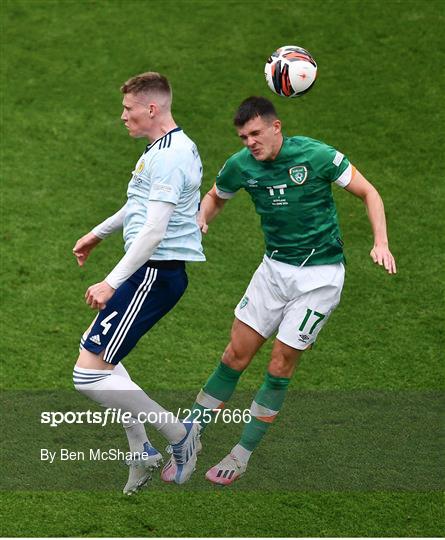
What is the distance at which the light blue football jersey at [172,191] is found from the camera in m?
7.45

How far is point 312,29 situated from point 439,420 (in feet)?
21.0

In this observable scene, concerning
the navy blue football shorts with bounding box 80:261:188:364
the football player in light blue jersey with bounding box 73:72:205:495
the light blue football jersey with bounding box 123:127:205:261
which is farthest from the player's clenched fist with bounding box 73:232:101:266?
the navy blue football shorts with bounding box 80:261:188:364

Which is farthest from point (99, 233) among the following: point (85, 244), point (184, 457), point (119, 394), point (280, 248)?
point (184, 457)

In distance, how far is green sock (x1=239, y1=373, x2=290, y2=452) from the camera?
816 centimetres

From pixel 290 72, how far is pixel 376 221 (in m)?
1.14

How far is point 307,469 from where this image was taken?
355 inches

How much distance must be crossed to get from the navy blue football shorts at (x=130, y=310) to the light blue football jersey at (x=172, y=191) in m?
0.12

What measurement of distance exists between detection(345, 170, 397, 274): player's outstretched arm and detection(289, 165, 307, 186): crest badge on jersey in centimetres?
28

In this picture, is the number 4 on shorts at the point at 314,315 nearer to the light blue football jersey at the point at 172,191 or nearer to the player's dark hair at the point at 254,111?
the light blue football jersey at the point at 172,191

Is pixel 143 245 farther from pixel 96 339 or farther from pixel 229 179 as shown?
pixel 229 179

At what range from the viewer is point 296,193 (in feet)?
25.9

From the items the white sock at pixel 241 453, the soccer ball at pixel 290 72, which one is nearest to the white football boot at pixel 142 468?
the white sock at pixel 241 453

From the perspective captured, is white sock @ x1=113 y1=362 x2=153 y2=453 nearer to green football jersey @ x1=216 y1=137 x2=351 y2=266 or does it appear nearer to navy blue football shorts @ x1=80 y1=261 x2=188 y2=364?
navy blue football shorts @ x1=80 y1=261 x2=188 y2=364

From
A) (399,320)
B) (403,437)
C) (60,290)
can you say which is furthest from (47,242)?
(403,437)
